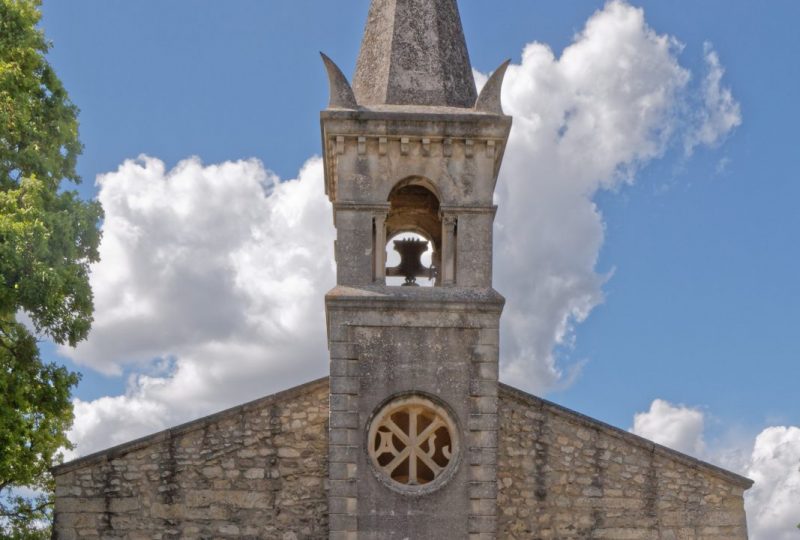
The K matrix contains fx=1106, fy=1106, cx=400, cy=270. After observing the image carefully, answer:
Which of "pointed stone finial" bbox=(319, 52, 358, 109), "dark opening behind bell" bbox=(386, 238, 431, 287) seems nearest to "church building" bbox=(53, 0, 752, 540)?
"pointed stone finial" bbox=(319, 52, 358, 109)

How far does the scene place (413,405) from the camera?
1370 centimetres

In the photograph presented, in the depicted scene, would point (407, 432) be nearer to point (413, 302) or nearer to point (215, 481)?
point (413, 302)

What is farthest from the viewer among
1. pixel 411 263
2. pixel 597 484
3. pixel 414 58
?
pixel 411 263

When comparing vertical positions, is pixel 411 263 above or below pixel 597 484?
above

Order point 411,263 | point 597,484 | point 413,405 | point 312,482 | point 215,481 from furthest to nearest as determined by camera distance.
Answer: point 411,263
point 597,484
point 312,482
point 215,481
point 413,405

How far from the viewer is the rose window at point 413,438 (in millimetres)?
13648

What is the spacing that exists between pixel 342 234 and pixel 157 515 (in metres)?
4.31

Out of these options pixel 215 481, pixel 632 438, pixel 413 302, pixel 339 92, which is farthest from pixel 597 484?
pixel 339 92

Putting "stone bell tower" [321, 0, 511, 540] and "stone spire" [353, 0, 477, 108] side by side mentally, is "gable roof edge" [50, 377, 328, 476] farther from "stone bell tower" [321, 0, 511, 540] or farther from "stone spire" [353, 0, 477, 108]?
"stone spire" [353, 0, 477, 108]

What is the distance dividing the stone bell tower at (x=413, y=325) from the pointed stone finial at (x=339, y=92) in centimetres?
1

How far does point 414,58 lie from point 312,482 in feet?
19.1

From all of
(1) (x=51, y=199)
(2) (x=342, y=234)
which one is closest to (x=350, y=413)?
(2) (x=342, y=234)

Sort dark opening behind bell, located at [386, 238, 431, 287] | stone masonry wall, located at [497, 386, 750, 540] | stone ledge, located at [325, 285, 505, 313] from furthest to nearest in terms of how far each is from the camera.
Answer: dark opening behind bell, located at [386, 238, 431, 287]
stone masonry wall, located at [497, 386, 750, 540]
stone ledge, located at [325, 285, 505, 313]

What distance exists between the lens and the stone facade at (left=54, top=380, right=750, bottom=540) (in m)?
14.2
